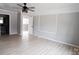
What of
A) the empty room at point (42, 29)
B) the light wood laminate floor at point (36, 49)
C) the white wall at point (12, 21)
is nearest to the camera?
the light wood laminate floor at point (36, 49)

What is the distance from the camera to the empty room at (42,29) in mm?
4172

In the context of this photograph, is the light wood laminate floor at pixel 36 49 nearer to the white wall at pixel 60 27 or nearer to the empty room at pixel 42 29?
the empty room at pixel 42 29

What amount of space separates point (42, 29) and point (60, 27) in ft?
6.79

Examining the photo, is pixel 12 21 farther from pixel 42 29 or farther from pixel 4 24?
pixel 42 29

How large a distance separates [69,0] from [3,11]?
7.84m

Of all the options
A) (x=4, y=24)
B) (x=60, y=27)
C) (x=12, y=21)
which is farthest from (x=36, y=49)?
(x=4, y=24)

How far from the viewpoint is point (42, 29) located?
7551 millimetres

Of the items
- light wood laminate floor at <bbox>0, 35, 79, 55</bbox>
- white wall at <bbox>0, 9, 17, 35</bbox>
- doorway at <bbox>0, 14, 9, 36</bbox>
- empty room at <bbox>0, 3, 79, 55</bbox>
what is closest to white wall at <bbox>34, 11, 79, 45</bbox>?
empty room at <bbox>0, 3, 79, 55</bbox>

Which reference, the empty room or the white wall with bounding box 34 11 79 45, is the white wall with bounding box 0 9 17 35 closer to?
the empty room

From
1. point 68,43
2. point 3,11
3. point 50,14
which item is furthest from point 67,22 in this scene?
point 3,11

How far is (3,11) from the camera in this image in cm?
801

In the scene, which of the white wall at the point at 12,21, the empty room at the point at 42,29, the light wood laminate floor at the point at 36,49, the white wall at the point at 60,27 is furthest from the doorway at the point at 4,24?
the light wood laminate floor at the point at 36,49

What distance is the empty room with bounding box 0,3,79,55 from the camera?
4.17 meters
